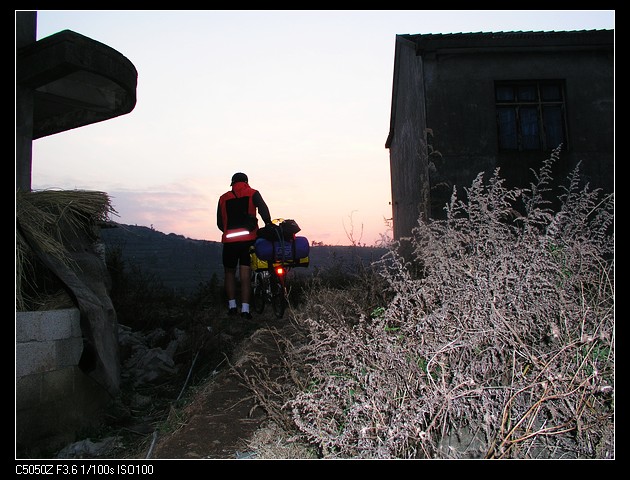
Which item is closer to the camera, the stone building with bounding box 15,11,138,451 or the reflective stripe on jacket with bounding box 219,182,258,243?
the stone building with bounding box 15,11,138,451

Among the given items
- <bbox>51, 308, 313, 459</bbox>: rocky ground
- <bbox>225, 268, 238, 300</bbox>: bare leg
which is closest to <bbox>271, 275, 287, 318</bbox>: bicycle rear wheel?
<bbox>51, 308, 313, 459</bbox>: rocky ground

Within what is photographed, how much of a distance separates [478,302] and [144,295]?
8.27m

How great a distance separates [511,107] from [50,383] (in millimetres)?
9791

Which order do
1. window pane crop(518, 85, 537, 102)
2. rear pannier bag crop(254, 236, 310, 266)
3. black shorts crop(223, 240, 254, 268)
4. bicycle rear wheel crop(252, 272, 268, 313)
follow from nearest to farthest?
rear pannier bag crop(254, 236, 310, 266), black shorts crop(223, 240, 254, 268), bicycle rear wheel crop(252, 272, 268, 313), window pane crop(518, 85, 537, 102)

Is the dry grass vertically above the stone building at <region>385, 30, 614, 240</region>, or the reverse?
the stone building at <region>385, 30, 614, 240</region>

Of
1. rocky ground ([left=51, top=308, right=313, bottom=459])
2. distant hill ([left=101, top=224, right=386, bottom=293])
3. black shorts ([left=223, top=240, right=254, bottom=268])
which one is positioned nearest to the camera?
rocky ground ([left=51, top=308, right=313, bottom=459])

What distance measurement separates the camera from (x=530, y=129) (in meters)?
10.9

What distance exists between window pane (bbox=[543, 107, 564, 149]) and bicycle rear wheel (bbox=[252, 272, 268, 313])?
6.74 m

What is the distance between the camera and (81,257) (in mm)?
5766

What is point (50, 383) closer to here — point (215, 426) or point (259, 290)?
point (215, 426)

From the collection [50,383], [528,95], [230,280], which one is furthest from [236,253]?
[528,95]

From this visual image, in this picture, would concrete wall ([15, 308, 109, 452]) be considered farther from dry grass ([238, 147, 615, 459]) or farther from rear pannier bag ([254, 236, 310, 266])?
rear pannier bag ([254, 236, 310, 266])

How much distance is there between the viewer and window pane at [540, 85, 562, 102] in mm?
10977
